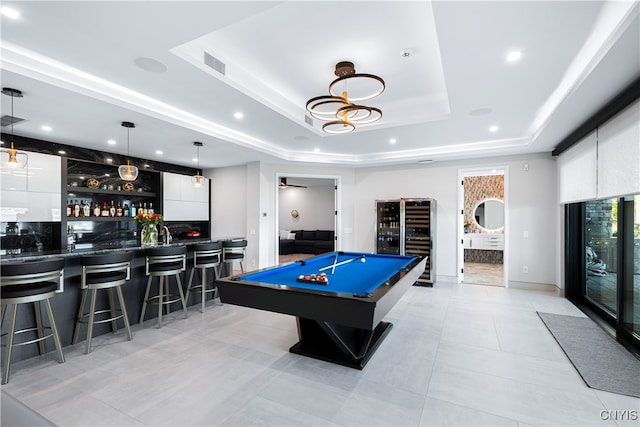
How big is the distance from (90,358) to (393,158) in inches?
226

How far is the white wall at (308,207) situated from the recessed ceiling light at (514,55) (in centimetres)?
895

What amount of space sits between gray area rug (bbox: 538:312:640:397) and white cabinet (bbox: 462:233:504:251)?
4326 millimetres

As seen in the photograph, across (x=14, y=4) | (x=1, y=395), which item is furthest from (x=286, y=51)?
(x=1, y=395)

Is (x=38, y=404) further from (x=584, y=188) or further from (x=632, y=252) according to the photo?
(x=584, y=188)

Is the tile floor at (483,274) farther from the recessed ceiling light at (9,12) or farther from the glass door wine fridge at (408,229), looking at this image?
the recessed ceiling light at (9,12)

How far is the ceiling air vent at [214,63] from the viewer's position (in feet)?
9.49

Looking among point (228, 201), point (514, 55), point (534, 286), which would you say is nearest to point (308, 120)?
point (514, 55)

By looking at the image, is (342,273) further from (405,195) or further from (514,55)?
(405,195)

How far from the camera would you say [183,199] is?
702cm

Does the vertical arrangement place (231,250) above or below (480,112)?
below

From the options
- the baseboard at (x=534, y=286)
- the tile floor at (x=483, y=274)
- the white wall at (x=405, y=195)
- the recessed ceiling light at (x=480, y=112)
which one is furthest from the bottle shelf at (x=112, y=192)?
the baseboard at (x=534, y=286)

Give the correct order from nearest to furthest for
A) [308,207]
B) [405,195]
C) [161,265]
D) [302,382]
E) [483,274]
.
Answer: [302,382]
[161,265]
[405,195]
[483,274]
[308,207]

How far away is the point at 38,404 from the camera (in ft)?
7.54

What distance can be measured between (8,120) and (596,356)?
23.8ft
